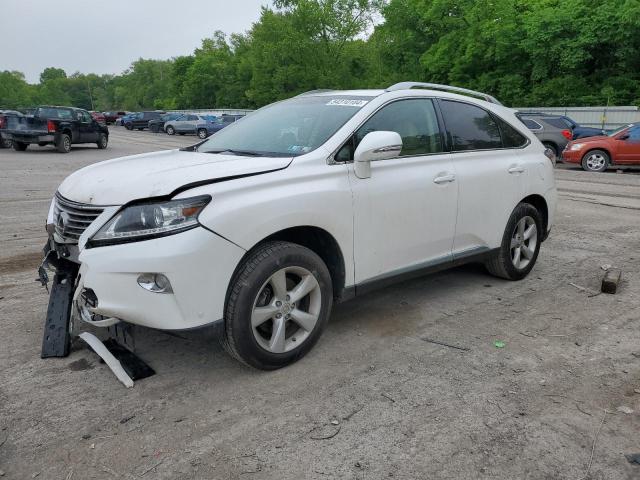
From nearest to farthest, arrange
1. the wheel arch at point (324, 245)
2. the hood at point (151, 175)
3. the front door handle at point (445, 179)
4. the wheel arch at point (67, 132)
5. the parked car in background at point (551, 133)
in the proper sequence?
the hood at point (151, 175) < the wheel arch at point (324, 245) < the front door handle at point (445, 179) < the parked car in background at point (551, 133) < the wheel arch at point (67, 132)

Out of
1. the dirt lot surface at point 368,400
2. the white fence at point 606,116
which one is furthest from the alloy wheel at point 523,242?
the white fence at point 606,116

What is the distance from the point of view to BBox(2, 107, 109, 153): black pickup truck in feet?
67.7

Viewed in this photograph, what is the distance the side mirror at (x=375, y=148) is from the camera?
142 inches

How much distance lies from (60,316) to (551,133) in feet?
62.5

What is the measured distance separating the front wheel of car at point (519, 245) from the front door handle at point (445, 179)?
99 cm

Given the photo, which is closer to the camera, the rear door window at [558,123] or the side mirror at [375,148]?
the side mirror at [375,148]

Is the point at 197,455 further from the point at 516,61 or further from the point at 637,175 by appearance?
the point at 516,61

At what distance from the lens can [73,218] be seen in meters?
3.34

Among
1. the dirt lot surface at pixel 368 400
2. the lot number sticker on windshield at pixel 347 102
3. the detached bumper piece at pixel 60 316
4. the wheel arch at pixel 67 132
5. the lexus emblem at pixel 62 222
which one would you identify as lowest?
the dirt lot surface at pixel 368 400

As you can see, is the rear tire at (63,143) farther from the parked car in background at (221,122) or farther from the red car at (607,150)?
the red car at (607,150)

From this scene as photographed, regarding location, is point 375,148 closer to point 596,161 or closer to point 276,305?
point 276,305

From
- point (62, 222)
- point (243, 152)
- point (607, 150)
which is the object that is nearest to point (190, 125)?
point (607, 150)

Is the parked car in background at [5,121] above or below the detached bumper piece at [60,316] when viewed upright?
above

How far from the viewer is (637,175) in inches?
633
